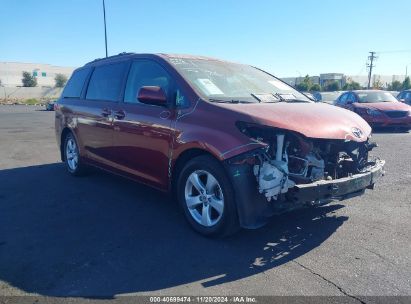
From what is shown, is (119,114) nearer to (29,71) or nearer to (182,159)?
(182,159)

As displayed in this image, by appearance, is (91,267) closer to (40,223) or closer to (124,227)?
(124,227)

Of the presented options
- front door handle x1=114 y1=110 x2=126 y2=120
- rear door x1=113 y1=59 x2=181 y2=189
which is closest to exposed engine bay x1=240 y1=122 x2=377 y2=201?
rear door x1=113 y1=59 x2=181 y2=189

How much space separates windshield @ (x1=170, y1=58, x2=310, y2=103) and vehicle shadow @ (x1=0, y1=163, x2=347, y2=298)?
Result: 1.46 metres

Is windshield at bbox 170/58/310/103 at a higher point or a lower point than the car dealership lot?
higher

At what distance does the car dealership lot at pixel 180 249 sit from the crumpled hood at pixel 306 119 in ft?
3.56

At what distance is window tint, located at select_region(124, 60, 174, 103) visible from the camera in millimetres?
4539

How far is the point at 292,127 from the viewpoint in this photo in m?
3.57

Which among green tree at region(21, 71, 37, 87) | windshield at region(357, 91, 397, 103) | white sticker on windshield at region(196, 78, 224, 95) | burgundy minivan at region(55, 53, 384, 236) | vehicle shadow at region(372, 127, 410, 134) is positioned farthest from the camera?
green tree at region(21, 71, 37, 87)

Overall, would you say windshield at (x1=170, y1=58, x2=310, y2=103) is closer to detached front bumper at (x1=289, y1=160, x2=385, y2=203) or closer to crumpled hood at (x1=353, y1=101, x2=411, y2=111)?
detached front bumper at (x1=289, y1=160, x2=385, y2=203)

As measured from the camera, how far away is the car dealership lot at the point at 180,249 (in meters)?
3.06

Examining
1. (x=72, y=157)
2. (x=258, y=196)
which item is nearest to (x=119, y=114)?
(x=72, y=157)

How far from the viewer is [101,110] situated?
5.54 m

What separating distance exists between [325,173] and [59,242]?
278 centimetres

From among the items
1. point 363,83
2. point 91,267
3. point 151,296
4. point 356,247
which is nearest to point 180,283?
point 151,296
